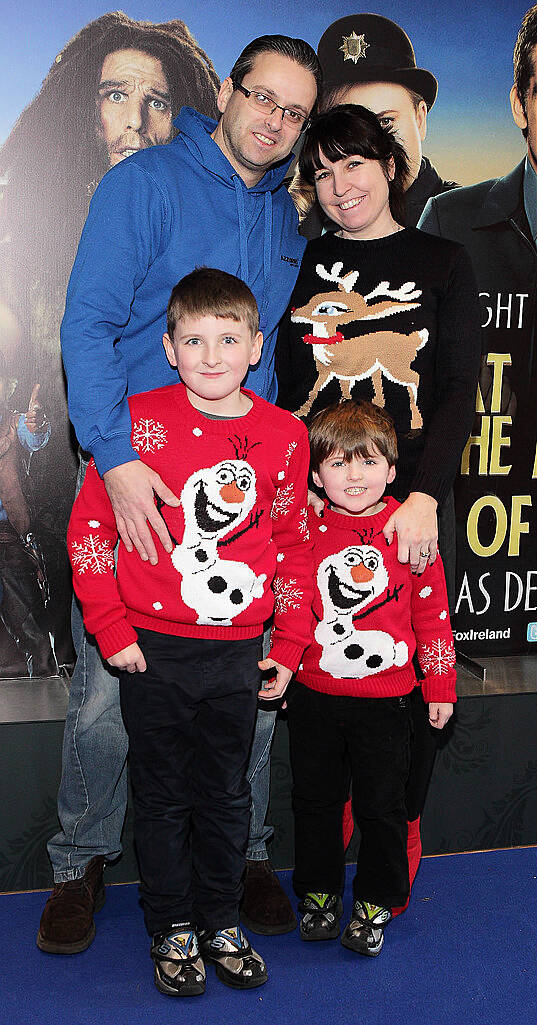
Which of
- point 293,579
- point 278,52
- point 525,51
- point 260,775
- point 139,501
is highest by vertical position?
point 525,51

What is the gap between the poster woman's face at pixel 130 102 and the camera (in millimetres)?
2152

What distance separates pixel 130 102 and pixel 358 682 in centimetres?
149

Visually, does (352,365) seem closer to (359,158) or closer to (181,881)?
(359,158)

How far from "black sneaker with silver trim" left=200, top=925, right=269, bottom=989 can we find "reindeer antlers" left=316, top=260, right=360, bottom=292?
1179mm

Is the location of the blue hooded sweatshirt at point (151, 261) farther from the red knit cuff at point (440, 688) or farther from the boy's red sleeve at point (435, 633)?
the red knit cuff at point (440, 688)

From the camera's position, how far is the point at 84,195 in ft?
7.09

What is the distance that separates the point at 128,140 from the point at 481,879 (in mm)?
1884

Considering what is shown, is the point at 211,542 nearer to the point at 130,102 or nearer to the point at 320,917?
the point at 320,917

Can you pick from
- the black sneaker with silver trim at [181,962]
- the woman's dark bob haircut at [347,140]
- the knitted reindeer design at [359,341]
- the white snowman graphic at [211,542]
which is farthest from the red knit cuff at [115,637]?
the woman's dark bob haircut at [347,140]

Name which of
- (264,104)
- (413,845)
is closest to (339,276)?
(264,104)

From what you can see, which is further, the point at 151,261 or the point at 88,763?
the point at 88,763

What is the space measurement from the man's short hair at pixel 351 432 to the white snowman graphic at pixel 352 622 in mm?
177

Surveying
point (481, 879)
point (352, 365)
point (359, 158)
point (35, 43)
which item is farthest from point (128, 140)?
point (481, 879)

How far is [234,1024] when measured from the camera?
145cm
